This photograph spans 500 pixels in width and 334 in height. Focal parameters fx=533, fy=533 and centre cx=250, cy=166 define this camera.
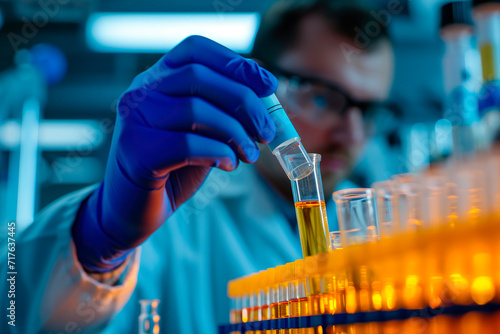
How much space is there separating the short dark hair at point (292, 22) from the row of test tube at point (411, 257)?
4.57 feet

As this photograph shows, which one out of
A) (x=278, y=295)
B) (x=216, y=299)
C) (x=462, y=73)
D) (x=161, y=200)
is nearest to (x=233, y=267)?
(x=216, y=299)

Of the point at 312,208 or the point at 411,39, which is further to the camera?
the point at 411,39

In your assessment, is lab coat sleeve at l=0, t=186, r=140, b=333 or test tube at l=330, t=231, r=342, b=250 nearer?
test tube at l=330, t=231, r=342, b=250

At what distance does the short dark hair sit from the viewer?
205cm

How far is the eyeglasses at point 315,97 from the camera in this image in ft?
6.49

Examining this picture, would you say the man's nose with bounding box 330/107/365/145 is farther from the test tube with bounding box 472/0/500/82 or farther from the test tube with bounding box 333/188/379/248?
the test tube with bounding box 333/188/379/248

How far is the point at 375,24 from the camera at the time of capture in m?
2.48

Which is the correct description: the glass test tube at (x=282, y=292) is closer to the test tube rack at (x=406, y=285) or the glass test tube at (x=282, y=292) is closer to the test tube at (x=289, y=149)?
the test tube rack at (x=406, y=285)

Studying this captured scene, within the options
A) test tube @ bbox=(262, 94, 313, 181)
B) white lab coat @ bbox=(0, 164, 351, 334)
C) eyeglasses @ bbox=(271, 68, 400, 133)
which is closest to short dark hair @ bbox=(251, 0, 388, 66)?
eyeglasses @ bbox=(271, 68, 400, 133)

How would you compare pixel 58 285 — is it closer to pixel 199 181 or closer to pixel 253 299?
pixel 199 181

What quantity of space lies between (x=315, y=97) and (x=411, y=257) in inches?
62.0

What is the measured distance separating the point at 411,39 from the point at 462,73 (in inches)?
67.0

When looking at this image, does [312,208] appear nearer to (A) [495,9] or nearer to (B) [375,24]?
(A) [495,9]

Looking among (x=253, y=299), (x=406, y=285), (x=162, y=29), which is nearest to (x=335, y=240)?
(x=253, y=299)
